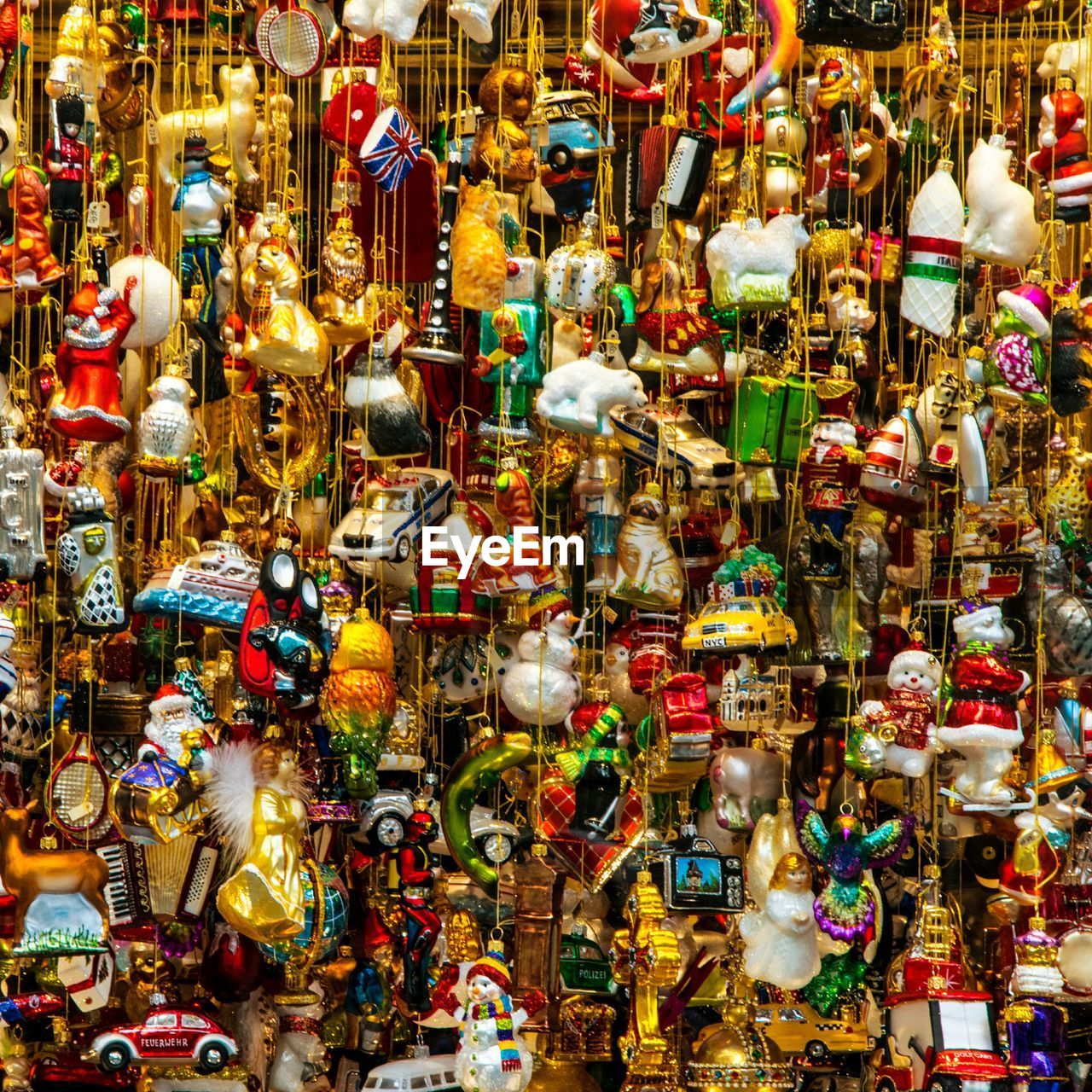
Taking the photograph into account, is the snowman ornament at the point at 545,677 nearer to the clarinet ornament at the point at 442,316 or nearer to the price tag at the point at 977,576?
the clarinet ornament at the point at 442,316

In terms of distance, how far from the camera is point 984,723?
253cm

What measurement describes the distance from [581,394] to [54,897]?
74cm

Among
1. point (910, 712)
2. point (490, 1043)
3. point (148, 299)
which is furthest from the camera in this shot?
point (148, 299)

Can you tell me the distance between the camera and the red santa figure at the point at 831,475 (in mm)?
2656

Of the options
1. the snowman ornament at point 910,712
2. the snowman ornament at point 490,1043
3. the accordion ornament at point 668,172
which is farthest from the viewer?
the accordion ornament at point 668,172

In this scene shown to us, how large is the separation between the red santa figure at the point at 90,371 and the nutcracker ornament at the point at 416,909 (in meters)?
0.52

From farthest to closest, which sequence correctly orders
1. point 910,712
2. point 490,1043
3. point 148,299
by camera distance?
point 148,299 → point 910,712 → point 490,1043

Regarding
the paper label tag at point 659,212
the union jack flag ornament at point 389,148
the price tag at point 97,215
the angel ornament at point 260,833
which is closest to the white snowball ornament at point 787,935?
the angel ornament at point 260,833

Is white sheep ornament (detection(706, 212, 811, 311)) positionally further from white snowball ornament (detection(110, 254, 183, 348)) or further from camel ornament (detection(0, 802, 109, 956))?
camel ornament (detection(0, 802, 109, 956))

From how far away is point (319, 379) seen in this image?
109 inches

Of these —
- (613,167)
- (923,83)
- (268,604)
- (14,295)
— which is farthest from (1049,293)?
(14,295)

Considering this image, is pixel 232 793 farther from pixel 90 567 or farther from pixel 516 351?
pixel 516 351

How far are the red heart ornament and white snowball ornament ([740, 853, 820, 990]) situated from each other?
6.1 inches

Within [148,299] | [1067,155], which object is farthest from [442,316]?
[1067,155]
